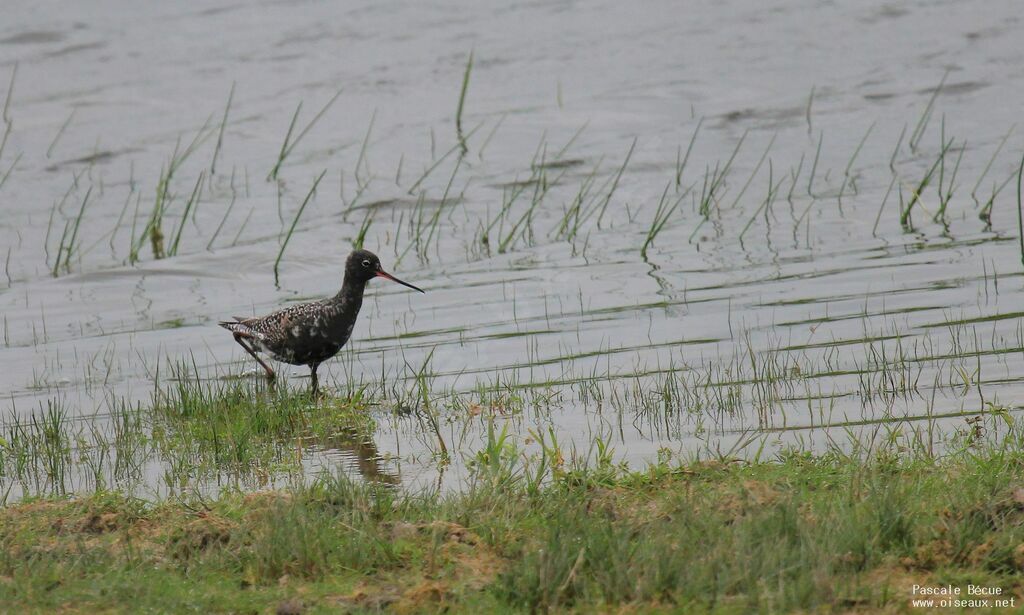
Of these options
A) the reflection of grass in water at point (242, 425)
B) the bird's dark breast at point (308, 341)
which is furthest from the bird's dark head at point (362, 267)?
the reflection of grass in water at point (242, 425)

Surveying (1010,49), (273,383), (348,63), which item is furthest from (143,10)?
(273,383)

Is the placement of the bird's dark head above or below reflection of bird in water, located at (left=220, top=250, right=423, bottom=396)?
above

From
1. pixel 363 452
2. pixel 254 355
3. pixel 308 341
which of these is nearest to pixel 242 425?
pixel 363 452

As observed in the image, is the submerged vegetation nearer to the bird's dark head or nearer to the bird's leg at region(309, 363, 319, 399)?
the bird's leg at region(309, 363, 319, 399)

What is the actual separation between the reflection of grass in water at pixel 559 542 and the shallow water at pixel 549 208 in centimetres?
109

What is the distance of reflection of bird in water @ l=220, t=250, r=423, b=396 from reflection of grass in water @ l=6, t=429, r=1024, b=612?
3.67 m

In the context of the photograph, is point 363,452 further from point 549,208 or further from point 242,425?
point 549,208

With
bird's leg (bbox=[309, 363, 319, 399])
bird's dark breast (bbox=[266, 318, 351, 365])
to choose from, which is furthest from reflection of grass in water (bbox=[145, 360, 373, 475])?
bird's dark breast (bbox=[266, 318, 351, 365])

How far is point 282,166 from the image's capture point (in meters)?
20.0

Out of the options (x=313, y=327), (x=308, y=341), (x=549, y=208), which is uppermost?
(x=549, y=208)

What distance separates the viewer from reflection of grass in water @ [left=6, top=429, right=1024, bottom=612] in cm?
505

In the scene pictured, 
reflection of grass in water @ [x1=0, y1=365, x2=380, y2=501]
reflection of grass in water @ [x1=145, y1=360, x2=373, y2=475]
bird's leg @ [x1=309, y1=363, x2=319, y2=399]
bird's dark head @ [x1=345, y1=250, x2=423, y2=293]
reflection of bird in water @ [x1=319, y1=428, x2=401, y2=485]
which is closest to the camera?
reflection of bird in water @ [x1=319, y1=428, x2=401, y2=485]

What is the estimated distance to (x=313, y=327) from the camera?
10188 mm

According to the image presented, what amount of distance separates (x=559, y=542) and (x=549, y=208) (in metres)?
12.2
